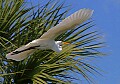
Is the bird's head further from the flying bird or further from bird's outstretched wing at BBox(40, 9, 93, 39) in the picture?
bird's outstretched wing at BBox(40, 9, 93, 39)

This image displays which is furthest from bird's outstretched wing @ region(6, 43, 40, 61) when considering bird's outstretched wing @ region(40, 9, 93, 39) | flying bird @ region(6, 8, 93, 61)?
bird's outstretched wing @ region(40, 9, 93, 39)

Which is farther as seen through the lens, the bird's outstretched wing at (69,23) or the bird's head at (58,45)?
the bird's head at (58,45)

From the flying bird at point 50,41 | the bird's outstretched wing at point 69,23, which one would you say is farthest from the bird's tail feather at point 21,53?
the bird's outstretched wing at point 69,23

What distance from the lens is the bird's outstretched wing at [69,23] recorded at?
498 cm

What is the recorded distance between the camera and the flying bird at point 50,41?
5219 millimetres

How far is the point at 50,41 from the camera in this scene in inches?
227

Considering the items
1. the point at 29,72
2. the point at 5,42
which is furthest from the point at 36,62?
the point at 5,42

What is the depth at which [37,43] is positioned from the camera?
17.9 ft

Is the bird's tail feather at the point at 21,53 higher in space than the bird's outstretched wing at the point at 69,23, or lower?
lower

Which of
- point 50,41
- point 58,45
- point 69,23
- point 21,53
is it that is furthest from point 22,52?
point 69,23

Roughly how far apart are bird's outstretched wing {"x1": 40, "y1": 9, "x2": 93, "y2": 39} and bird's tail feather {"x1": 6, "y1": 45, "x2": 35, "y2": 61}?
207mm

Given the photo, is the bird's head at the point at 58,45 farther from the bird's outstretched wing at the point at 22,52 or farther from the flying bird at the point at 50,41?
the bird's outstretched wing at the point at 22,52

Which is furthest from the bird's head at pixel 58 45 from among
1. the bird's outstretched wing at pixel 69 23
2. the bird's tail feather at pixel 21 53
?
the bird's tail feather at pixel 21 53

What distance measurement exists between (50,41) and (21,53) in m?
0.41
